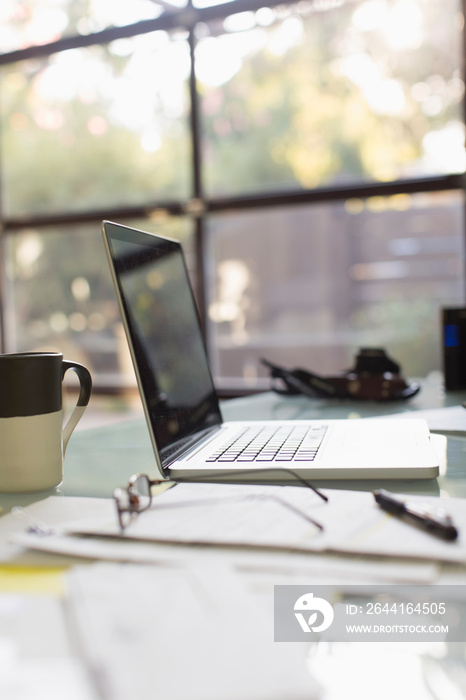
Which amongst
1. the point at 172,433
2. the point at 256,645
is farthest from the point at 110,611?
the point at 172,433

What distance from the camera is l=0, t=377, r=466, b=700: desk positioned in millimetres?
383

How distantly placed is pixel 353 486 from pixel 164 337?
0.32 metres

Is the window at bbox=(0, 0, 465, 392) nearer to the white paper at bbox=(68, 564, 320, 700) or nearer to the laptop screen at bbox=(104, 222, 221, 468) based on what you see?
the laptop screen at bbox=(104, 222, 221, 468)

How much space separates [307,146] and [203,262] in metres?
0.63

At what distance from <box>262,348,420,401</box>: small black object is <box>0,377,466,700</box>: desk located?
26 millimetres

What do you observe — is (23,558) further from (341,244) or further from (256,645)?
(341,244)

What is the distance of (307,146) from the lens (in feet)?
8.22

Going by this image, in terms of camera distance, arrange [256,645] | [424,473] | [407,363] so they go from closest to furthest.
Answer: [256,645] < [424,473] < [407,363]

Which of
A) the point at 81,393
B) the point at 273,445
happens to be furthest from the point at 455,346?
the point at 81,393

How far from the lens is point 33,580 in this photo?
0.48 meters

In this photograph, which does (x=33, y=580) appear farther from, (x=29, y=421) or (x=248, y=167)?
(x=248, y=167)
